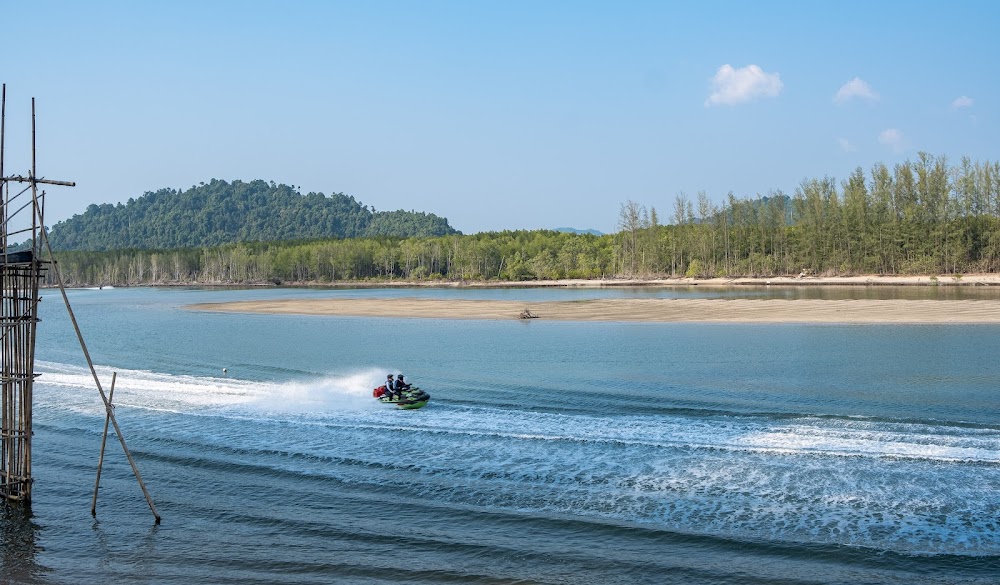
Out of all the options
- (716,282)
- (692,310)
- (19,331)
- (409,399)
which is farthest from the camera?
(716,282)

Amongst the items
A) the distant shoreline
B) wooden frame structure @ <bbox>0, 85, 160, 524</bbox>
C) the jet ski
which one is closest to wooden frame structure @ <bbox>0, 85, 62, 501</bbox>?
wooden frame structure @ <bbox>0, 85, 160, 524</bbox>

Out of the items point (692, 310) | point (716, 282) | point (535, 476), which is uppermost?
point (716, 282)

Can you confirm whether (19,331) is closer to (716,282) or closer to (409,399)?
(409,399)

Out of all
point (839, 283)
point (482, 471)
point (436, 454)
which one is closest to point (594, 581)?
point (482, 471)

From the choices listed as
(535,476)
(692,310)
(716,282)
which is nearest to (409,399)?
(535,476)

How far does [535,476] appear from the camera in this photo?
18734mm

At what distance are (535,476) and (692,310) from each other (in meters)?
52.8

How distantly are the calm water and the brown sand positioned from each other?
69.0 feet

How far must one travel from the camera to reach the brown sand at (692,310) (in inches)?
2264

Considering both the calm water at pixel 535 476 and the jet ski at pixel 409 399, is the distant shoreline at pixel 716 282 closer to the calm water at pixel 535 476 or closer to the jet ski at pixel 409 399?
the calm water at pixel 535 476

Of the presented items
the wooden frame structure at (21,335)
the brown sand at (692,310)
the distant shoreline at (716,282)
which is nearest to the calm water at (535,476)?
the wooden frame structure at (21,335)

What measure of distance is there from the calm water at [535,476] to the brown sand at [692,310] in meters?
21.0

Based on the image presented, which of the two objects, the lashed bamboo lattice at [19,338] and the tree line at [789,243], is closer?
the lashed bamboo lattice at [19,338]

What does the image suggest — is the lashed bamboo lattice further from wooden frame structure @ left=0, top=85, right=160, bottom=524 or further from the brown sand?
the brown sand
